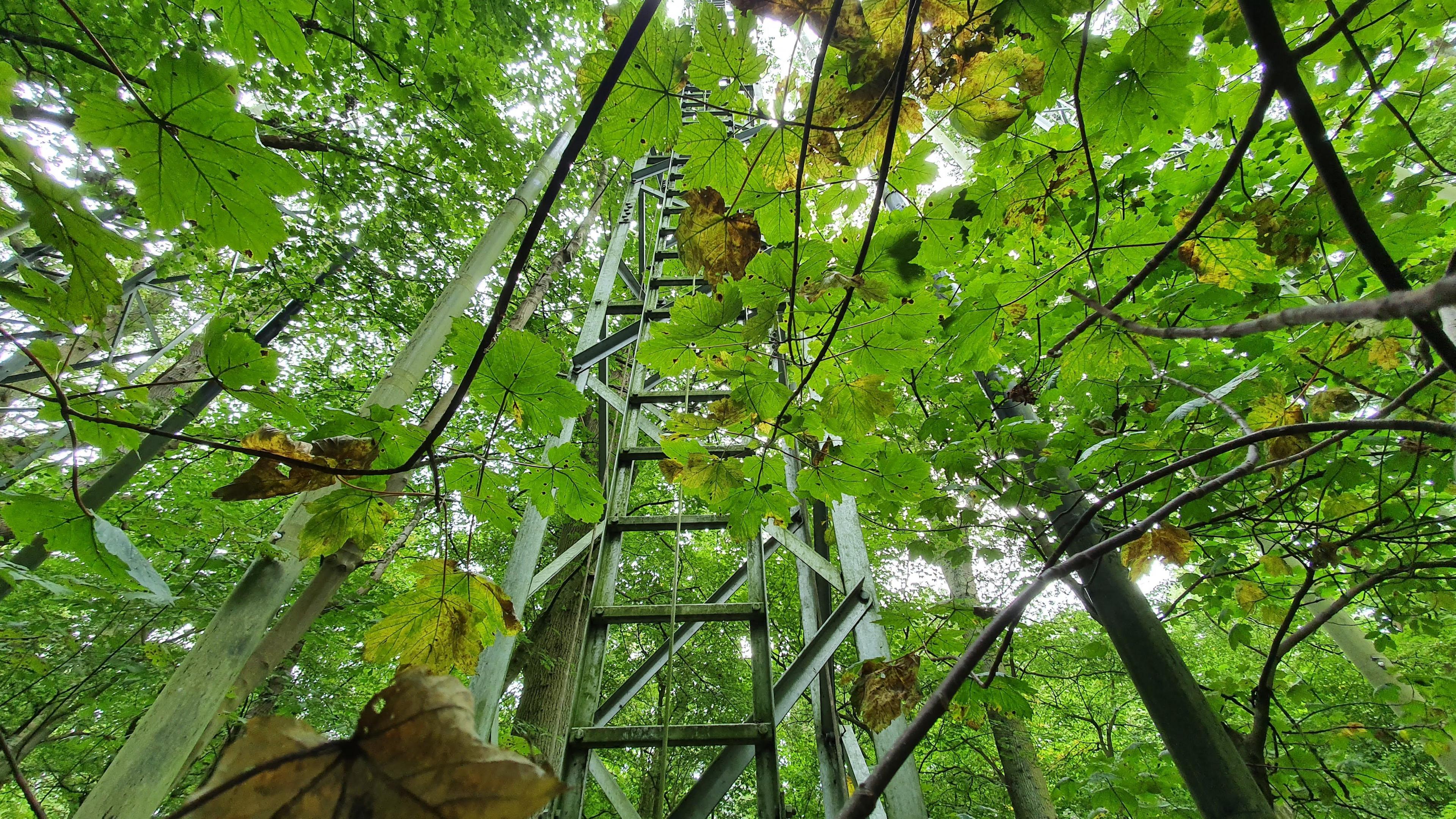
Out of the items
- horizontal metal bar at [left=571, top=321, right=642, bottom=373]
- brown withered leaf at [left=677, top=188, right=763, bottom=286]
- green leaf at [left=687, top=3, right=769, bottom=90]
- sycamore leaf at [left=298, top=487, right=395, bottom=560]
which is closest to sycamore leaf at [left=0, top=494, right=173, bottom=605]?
sycamore leaf at [left=298, top=487, right=395, bottom=560]

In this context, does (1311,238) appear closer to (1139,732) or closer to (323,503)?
(323,503)

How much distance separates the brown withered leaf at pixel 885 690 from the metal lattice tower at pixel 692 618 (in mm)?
367

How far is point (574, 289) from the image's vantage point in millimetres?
6246

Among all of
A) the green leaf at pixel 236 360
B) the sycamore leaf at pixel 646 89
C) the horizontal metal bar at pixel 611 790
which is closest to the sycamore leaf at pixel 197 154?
the green leaf at pixel 236 360

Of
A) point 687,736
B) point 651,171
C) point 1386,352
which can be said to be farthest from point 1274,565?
point 651,171

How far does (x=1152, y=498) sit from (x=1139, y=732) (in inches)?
250

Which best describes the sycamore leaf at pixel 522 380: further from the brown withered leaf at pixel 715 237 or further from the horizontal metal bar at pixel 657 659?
the horizontal metal bar at pixel 657 659

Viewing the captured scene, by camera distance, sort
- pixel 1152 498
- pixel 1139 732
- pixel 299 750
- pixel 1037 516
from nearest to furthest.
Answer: pixel 299 750 < pixel 1037 516 < pixel 1152 498 < pixel 1139 732

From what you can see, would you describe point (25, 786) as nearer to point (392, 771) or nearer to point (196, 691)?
point (392, 771)

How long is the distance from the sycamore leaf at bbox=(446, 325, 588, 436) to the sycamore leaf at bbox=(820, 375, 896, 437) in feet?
1.42

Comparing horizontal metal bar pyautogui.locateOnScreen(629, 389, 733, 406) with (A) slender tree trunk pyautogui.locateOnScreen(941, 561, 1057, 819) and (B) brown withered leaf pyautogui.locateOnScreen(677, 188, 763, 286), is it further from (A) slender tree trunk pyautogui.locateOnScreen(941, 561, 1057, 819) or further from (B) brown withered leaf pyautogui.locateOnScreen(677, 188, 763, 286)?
(A) slender tree trunk pyautogui.locateOnScreen(941, 561, 1057, 819)

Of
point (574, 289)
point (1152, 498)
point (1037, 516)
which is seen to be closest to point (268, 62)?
point (574, 289)

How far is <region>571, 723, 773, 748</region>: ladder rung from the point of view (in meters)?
1.32

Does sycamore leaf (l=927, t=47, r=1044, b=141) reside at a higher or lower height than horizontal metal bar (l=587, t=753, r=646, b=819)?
higher
